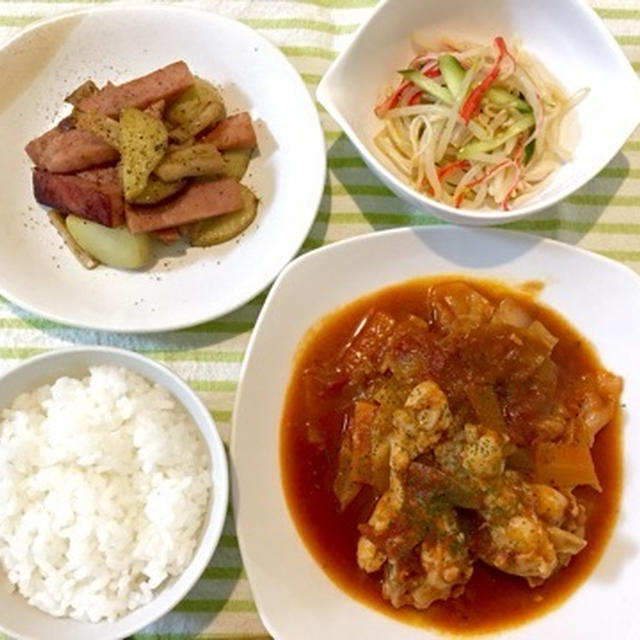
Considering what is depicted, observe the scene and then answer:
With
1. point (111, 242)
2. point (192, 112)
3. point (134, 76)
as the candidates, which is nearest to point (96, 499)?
point (111, 242)

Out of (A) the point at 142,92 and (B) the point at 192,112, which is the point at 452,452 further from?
(A) the point at 142,92

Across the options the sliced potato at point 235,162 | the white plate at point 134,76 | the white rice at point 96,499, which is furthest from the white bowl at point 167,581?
the sliced potato at point 235,162

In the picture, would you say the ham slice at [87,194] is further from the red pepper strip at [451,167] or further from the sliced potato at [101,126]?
the red pepper strip at [451,167]

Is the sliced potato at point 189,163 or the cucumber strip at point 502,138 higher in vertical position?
the sliced potato at point 189,163

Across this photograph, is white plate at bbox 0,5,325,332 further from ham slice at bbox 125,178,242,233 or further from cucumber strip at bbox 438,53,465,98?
cucumber strip at bbox 438,53,465,98

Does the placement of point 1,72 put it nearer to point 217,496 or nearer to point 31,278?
point 31,278

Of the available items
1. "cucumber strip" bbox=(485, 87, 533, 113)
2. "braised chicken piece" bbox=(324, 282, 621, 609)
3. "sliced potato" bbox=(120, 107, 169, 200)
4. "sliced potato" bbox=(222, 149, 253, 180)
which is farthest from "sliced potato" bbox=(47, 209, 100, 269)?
"cucumber strip" bbox=(485, 87, 533, 113)

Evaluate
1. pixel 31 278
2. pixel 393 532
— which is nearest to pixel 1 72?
pixel 31 278
